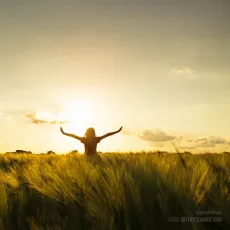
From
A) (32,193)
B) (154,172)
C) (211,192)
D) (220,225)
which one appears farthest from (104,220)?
(32,193)

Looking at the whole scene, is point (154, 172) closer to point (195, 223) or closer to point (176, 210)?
point (176, 210)

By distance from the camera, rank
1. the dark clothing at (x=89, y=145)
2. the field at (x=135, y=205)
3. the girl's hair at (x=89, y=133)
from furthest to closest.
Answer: the girl's hair at (x=89, y=133), the dark clothing at (x=89, y=145), the field at (x=135, y=205)

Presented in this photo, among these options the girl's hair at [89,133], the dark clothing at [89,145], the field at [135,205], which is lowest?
the field at [135,205]

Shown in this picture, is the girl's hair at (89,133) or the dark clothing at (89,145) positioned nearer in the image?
the dark clothing at (89,145)

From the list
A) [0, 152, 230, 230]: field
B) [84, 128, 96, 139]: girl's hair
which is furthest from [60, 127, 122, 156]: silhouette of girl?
[0, 152, 230, 230]: field

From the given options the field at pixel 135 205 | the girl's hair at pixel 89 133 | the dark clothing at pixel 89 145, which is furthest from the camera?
the girl's hair at pixel 89 133

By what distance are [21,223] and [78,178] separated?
647 millimetres

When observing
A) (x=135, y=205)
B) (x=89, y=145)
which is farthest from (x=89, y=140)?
(x=135, y=205)

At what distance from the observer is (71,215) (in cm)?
216

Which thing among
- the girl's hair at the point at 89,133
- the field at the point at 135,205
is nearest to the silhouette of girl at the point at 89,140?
the girl's hair at the point at 89,133

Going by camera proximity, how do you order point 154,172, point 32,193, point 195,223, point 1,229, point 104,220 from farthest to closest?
point 32,193
point 154,172
point 1,229
point 104,220
point 195,223

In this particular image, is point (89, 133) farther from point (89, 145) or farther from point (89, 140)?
point (89, 145)

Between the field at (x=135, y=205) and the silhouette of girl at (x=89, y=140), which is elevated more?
the silhouette of girl at (x=89, y=140)

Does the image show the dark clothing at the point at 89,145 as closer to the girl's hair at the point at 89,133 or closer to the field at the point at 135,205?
the girl's hair at the point at 89,133
